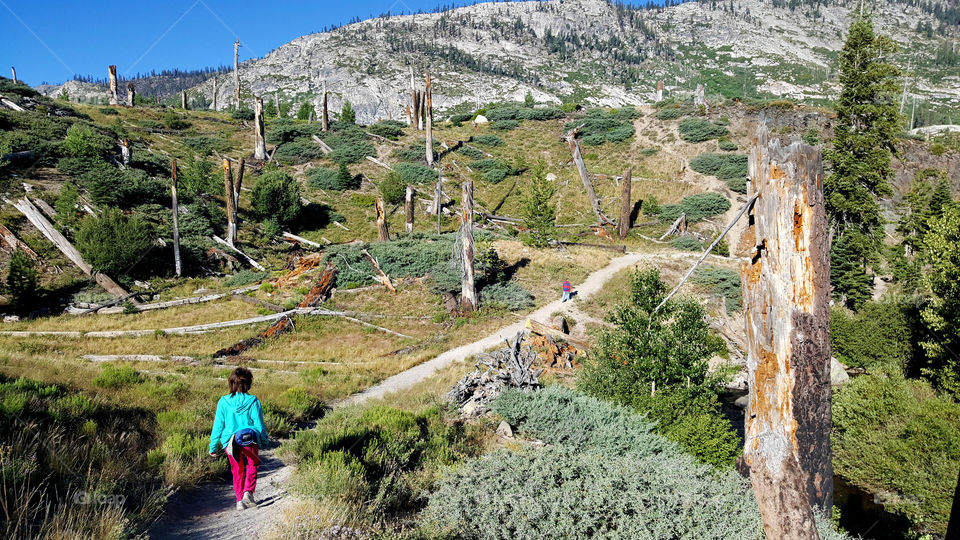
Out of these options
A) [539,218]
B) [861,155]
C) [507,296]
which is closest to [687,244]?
[539,218]

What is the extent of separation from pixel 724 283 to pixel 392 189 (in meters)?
24.5

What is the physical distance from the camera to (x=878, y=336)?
1817 cm

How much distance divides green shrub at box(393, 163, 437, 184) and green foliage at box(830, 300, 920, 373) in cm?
3131

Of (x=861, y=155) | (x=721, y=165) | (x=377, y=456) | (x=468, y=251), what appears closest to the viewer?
(x=377, y=456)

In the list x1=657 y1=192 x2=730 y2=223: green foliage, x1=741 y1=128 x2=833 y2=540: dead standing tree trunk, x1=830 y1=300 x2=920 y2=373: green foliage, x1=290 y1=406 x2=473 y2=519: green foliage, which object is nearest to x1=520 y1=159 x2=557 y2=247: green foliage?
x1=657 y1=192 x2=730 y2=223: green foliage

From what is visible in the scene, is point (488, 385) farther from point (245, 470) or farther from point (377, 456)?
point (245, 470)

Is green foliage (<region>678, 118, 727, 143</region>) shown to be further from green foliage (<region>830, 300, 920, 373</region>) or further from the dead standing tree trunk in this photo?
the dead standing tree trunk

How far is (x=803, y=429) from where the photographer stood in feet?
16.2

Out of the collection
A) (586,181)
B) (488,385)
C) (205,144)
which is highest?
(205,144)

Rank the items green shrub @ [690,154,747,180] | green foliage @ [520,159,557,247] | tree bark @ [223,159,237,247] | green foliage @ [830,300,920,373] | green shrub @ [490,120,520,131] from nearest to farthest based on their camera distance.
Answer: 1. green foliage @ [830,300,920,373]
2. tree bark @ [223,159,237,247]
3. green foliage @ [520,159,557,247]
4. green shrub @ [690,154,747,180]
5. green shrub @ [490,120,520,131]

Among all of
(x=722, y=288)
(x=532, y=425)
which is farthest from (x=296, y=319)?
(x=722, y=288)

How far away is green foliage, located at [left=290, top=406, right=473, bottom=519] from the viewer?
18.6ft

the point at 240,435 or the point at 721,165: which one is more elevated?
the point at 721,165

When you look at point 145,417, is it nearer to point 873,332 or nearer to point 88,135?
point 873,332
